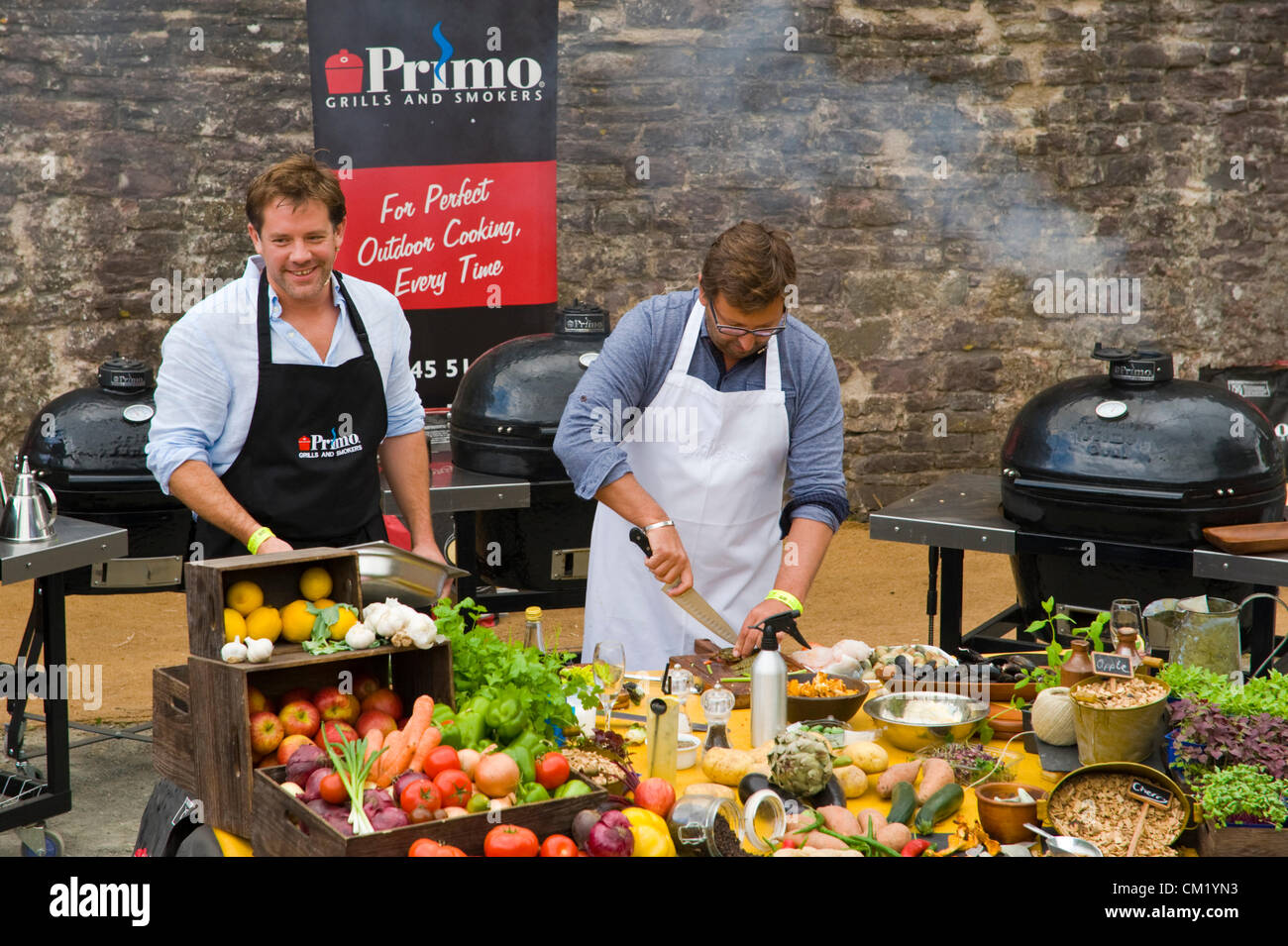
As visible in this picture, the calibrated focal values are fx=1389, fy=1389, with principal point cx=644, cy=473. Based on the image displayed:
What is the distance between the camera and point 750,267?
3408 millimetres

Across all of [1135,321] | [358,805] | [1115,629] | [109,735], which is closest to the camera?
[358,805]

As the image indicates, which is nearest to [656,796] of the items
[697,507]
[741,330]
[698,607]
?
[698,607]

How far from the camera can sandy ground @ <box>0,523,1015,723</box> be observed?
6.10m

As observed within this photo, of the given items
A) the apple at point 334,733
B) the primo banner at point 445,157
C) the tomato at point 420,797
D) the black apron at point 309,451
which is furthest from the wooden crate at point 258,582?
the primo banner at point 445,157

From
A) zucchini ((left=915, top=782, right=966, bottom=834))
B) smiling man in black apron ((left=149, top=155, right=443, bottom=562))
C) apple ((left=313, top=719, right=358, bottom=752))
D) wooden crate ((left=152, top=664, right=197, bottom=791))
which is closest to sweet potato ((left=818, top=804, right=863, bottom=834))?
zucchini ((left=915, top=782, right=966, bottom=834))

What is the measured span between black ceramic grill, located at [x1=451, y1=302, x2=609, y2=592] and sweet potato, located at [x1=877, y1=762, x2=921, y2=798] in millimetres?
2433

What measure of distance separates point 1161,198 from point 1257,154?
2.13ft

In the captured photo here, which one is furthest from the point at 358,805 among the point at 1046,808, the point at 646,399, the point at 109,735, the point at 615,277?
the point at 615,277

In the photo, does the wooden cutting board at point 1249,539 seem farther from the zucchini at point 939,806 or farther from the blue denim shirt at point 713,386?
the zucchini at point 939,806

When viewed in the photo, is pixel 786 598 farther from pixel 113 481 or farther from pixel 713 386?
pixel 113 481

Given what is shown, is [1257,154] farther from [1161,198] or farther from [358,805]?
[358,805]

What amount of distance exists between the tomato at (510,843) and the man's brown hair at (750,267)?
1.65 meters

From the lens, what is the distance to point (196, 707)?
2553mm

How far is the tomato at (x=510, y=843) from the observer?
218cm
